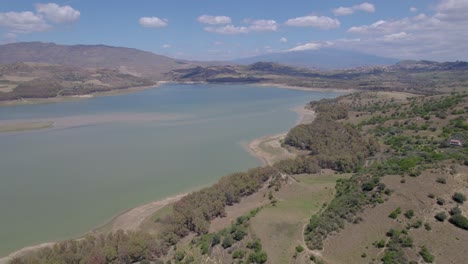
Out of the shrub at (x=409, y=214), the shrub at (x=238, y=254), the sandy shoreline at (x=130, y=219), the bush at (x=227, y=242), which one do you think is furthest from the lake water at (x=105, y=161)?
the shrub at (x=409, y=214)

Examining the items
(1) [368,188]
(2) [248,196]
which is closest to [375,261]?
(1) [368,188]

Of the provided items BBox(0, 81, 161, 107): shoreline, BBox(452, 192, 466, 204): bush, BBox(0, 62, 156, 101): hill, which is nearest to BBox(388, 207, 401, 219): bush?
BBox(452, 192, 466, 204): bush

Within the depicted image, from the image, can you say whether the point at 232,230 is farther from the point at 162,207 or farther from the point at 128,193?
the point at 128,193

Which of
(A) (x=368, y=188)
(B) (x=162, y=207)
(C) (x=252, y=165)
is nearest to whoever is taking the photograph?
(A) (x=368, y=188)

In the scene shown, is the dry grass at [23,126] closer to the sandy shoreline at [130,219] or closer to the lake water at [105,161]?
the lake water at [105,161]

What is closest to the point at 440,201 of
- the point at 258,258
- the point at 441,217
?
the point at 441,217

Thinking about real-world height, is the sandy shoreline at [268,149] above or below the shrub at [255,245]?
below

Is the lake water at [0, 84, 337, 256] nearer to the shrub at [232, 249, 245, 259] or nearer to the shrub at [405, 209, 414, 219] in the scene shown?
the shrub at [232, 249, 245, 259]
